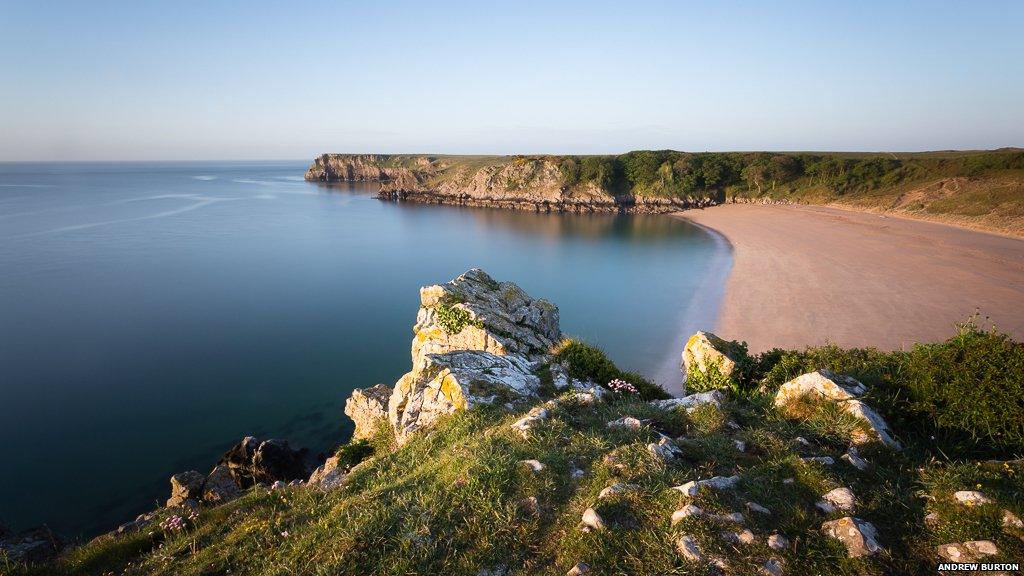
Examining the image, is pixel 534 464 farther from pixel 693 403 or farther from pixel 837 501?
pixel 693 403

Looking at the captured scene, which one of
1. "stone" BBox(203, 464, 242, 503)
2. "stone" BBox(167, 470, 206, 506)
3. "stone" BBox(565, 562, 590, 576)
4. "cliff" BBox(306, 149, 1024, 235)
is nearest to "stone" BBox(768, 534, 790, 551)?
"stone" BBox(565, 562, 590, 576)

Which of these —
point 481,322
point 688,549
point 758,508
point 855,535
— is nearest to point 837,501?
point 855,535

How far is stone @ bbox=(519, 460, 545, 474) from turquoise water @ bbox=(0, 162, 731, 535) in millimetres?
12028

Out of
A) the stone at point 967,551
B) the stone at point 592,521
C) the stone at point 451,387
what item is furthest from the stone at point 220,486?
the stone at point 967,551

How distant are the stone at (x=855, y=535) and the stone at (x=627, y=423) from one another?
8.74 ft

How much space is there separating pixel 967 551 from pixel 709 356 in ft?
20.8

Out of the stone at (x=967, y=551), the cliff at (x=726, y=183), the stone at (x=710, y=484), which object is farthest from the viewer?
the cliff at (x=726, y=183)

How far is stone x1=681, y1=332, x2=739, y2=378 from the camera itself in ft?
32.9

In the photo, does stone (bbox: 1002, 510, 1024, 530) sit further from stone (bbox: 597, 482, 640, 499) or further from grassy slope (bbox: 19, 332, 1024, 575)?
stone (bbox: 597, 482, 640, 499)

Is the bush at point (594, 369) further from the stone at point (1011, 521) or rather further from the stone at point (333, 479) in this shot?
the stone at point (1011, 521)

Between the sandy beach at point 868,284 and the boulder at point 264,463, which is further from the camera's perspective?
the sandy beach at point 868,284

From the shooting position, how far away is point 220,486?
12453 millimetres

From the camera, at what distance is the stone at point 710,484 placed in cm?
491

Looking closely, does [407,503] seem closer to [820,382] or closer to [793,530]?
[793,530]
